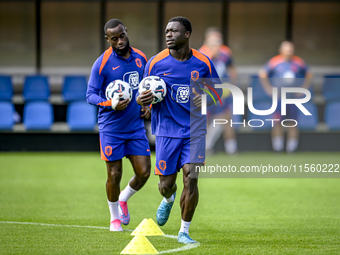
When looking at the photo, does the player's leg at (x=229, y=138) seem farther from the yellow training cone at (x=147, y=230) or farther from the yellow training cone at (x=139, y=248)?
the yellow training cone at (x=139, y=248)

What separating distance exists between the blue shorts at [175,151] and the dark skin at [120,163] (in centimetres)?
68

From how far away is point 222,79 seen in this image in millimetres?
12930

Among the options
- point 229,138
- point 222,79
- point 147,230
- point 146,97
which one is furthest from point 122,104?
point 229,138

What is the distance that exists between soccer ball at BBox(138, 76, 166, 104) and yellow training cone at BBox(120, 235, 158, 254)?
138 centimetres

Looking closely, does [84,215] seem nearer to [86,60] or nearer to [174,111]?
[174,111]

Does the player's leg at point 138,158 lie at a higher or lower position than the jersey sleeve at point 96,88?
lower

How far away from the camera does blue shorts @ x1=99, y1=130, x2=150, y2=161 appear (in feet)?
21.1

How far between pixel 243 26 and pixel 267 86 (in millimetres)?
3042

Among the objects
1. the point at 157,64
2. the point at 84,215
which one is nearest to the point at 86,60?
the point at 84,215

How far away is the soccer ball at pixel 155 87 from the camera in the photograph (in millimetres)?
5610

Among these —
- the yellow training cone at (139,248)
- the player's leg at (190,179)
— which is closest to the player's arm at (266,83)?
the player's leg at (190,179)

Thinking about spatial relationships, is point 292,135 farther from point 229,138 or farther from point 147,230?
point 147,230

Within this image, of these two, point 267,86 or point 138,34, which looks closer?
point 267,86

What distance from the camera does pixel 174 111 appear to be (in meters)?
5.81
